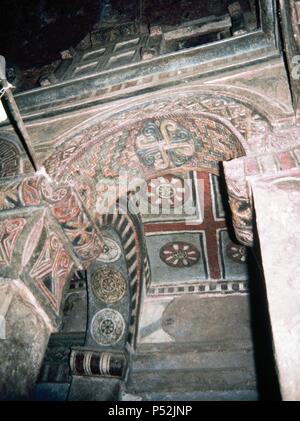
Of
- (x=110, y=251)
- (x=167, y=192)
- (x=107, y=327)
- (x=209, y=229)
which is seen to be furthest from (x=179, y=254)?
(x=107, y=327)

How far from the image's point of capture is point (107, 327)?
4.43 m

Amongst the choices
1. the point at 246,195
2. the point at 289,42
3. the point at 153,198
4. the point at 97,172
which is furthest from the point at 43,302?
the point at 153,198

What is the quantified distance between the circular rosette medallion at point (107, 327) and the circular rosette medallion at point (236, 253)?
1.99m

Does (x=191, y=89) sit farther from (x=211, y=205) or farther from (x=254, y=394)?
(x=254, y=394)

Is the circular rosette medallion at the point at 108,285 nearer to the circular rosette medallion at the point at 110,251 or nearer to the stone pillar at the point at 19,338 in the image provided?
the circular rosette medallion at the point at 110,251

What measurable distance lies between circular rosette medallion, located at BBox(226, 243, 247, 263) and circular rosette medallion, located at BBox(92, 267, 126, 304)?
5.88ft

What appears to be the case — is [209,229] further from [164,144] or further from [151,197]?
[164,144]

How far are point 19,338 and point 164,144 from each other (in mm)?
1886

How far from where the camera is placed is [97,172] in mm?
3061

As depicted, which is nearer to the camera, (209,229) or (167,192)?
(167,192)

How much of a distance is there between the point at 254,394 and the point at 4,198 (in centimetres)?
355

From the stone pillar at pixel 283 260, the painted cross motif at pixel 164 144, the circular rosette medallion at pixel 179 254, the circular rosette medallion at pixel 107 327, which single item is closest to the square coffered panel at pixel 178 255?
the circular rosette medallion at pixel 179 254

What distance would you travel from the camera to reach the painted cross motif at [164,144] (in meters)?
3.00

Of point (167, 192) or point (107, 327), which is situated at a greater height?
point (167, 192)
